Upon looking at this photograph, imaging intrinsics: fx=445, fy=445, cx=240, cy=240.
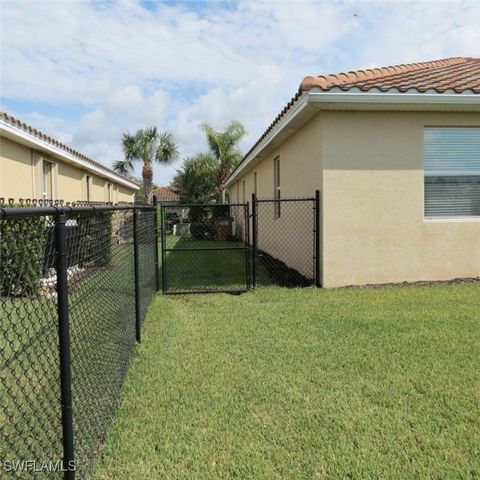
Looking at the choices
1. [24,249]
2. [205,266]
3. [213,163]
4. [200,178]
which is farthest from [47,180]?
[213,163]

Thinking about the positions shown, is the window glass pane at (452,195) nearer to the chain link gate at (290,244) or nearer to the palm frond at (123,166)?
the chain link gate at (290,244)

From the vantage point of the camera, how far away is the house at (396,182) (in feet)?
25.0

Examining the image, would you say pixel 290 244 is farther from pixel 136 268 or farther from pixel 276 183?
pixel 136 268

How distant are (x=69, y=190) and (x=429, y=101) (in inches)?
447

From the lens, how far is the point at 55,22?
8.33 m

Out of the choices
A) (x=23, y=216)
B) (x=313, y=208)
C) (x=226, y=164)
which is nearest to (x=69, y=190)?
(x=313, y=208)

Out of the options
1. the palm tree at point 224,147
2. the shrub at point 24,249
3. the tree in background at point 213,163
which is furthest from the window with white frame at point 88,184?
the shrub at point 24,249

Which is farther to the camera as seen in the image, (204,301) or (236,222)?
(236,222)

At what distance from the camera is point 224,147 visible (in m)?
29.2

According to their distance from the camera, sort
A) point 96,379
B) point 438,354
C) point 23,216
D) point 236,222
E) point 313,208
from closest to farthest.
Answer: point 23,216 → point 96,379 → point 438,354 → point 313,208 → point 236,222

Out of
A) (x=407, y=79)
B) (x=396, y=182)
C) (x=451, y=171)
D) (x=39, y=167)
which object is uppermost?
(x=407, y=79)

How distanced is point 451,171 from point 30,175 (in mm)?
9515

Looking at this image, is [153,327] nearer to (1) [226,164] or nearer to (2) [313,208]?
(2) [313,208]

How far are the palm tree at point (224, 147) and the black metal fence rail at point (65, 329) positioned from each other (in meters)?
24.7
